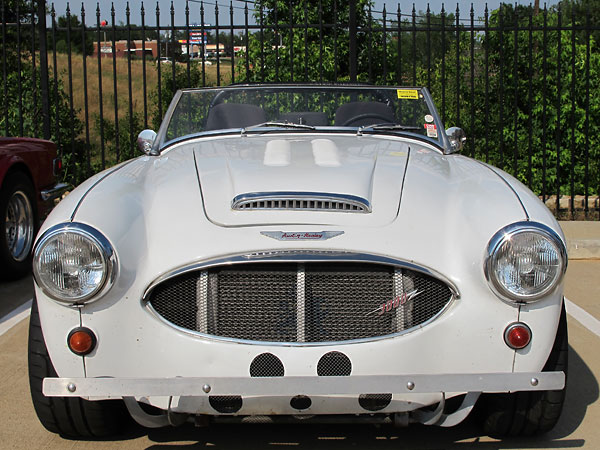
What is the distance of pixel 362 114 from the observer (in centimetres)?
482

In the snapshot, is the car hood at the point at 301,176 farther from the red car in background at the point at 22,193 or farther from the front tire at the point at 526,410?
the red car in background at the point at 22,193

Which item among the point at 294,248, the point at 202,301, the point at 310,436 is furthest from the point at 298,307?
the point at 310,436

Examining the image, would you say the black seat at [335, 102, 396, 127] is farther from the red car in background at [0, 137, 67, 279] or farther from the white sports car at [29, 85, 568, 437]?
the red car in background at [0, 137, 67, 279]

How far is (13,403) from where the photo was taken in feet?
12.5

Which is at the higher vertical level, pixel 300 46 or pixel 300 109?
pixel 300 46

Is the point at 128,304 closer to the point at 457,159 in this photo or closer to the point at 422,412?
the point at 422,412

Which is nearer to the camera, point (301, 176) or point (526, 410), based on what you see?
point (526, 410)

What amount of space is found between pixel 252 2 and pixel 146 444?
8357 mm

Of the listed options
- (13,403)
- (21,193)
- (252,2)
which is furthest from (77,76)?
(13,403)

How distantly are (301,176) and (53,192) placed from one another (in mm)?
4086

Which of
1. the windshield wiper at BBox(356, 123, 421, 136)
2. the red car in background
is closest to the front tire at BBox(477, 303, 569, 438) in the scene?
the windshield wiper at BBox(356, 123, 421, 136)

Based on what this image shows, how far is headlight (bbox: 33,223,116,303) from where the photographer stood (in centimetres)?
286

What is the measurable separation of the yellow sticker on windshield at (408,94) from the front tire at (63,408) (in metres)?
2.53

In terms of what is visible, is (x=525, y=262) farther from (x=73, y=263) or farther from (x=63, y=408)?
(x=63, y=408)
